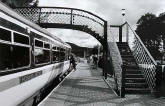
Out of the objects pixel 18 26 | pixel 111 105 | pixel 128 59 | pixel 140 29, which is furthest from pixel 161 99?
pixel 140 29

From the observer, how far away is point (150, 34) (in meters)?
58.0

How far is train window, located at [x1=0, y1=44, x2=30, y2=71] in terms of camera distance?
5594 millimetres

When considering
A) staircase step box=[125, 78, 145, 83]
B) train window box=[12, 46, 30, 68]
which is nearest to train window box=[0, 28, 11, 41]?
train window box=[12, 46, 30, 68]

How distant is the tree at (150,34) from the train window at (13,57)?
48648mm

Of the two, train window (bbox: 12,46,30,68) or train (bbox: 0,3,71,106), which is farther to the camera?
train window (bbox: 12,46,30,68)

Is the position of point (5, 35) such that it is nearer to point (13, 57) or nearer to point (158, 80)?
point (13, 57)

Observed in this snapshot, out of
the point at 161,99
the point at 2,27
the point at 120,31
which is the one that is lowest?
the point at 161,99

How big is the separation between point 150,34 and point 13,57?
54.2m

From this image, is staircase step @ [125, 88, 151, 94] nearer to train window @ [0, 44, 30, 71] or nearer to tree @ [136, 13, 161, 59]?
train window @ [0, 44, 30, 71]

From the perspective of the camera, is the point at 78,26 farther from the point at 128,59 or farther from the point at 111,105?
the point at 111,105

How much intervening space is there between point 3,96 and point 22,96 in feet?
5.13

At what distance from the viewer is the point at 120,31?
19.8 metres

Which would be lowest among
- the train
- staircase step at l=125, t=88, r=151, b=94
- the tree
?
staircase step at l=125, t=88, r=151, b=94

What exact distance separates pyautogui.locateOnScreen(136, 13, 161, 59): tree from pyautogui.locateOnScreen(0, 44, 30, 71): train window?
48648 mm
